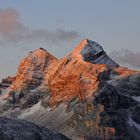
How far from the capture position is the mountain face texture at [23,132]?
149ft

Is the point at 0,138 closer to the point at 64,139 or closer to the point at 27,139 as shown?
the point at 27,139

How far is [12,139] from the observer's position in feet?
148

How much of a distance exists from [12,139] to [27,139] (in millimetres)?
1026

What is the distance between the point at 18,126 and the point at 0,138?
277 centimetres

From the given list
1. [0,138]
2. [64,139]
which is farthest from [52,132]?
[0,138]

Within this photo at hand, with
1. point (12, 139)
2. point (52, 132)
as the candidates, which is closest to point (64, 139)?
point (52, 132)

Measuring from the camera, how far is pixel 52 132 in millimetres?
47281

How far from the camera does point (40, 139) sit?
1793 inches

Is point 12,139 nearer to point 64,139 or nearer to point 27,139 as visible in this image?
point 27,139

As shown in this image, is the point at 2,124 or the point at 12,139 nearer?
the point at 12,139

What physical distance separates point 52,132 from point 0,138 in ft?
13.5

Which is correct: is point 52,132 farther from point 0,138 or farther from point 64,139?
point 0,138

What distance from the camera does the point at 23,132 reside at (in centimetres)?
4603

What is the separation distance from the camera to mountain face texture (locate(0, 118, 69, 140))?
45344mm
